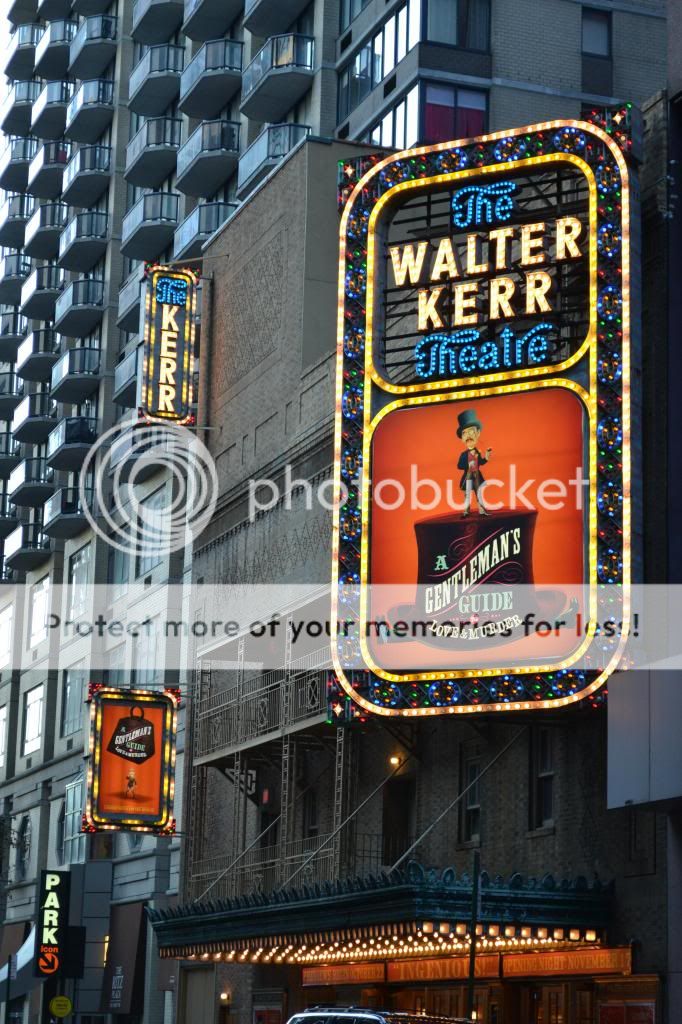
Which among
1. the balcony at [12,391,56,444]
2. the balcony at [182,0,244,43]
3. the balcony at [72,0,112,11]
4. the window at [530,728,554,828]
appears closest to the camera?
the window at [530,728,554,828]

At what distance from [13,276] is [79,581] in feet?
84.1

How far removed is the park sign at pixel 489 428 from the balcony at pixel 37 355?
47.8m

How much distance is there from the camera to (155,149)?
225 feet

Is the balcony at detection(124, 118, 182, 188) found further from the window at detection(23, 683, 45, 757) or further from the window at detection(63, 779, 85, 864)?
the window at detection(63, 779, 85, 864)

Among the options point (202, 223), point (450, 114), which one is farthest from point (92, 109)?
point (450, 114)

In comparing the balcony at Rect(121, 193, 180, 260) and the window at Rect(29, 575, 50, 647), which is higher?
the balcony at Rect(121, 193, 180, 260)

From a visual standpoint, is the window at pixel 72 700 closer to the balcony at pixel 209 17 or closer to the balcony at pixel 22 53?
the balcony at pixel 209 17

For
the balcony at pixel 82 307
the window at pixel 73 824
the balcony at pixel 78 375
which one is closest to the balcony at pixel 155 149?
the balcony at pixel 82 307

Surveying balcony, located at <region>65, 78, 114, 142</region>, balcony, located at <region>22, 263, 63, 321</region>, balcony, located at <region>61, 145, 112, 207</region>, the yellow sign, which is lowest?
the yellow sign

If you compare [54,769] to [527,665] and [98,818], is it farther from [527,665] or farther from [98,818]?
[527,665]

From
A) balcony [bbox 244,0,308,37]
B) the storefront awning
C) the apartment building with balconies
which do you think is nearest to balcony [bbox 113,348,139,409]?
the apartment building with balconies

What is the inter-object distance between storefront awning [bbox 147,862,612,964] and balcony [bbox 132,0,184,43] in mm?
44928

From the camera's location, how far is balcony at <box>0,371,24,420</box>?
89562 mm

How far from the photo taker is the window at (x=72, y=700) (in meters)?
68.3
